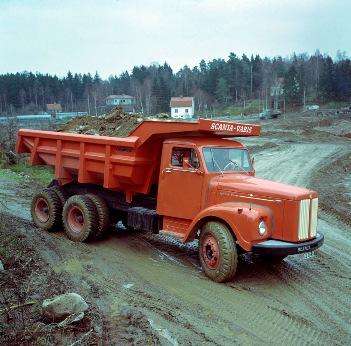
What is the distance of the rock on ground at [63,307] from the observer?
5.27 m

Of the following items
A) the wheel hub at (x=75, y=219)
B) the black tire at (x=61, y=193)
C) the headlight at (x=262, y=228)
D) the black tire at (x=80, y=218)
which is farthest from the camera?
the black tire at (x=61, y=193)

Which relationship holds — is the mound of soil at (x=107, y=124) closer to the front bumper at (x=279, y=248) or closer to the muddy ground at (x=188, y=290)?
the muddy ground at (x=188, y=290)

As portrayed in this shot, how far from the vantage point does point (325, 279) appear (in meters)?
7.24

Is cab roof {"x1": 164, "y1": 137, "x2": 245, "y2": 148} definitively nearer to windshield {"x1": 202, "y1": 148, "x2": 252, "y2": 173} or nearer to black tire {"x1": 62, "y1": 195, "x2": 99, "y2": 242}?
windshield {"x1": 202, "y1": 148, "x2": 252, "y2": 173}

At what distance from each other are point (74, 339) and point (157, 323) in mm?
1085

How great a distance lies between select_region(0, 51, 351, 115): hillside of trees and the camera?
244 feet

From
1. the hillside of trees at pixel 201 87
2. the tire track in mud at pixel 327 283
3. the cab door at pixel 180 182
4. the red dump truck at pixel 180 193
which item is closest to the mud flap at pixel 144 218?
the red dump truck at pixel 180 193

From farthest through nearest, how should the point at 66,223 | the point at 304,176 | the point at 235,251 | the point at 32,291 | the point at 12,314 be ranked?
the point at 304,176 < the point at 66,223 < the point at 235,251 < the point at 32,291 < the point at 12,314

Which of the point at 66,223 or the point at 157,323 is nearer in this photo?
the point at 157,323

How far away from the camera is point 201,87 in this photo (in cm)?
9656

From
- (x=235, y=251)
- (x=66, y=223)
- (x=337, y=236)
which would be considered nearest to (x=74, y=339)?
(x=235, y=251)

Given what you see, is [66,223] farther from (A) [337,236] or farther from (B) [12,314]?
(A) [337,236]

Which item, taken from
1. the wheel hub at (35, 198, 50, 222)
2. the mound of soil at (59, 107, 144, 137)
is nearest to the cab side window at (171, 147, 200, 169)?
the mound of soil at (59, 107, 144, 137)

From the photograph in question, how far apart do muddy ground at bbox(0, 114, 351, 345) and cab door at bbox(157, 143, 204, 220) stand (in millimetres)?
940
